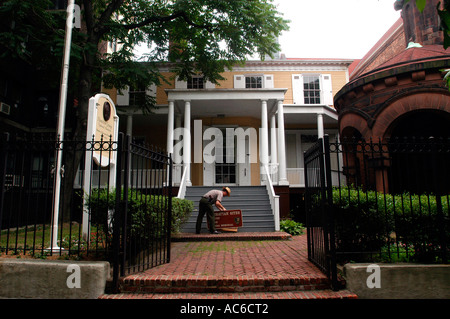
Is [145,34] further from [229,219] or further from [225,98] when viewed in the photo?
[229,219]

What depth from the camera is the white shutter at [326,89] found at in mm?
17078

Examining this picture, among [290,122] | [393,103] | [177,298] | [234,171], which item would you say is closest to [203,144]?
[234,171]

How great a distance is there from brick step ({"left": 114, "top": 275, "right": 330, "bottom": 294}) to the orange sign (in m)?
4.86

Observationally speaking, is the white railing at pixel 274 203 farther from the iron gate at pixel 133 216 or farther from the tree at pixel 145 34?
the tree at pixel 145 34

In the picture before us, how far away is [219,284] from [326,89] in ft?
49.5

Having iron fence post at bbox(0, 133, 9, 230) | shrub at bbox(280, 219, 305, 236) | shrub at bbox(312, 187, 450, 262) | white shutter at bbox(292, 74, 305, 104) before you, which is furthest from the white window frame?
iron fence post at bbox(0, 133, 9, 230)

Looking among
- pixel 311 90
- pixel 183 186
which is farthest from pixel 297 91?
pixel 183 186

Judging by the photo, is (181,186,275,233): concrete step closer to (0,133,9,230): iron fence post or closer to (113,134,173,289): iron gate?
(113,134,173,289): iron gate

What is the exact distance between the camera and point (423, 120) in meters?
10.2

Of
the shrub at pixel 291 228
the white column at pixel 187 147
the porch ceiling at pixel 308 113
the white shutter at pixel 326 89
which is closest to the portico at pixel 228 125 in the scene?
the white column at pixel 187 147

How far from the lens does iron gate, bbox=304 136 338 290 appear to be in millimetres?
4363

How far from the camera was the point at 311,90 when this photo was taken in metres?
17.3
